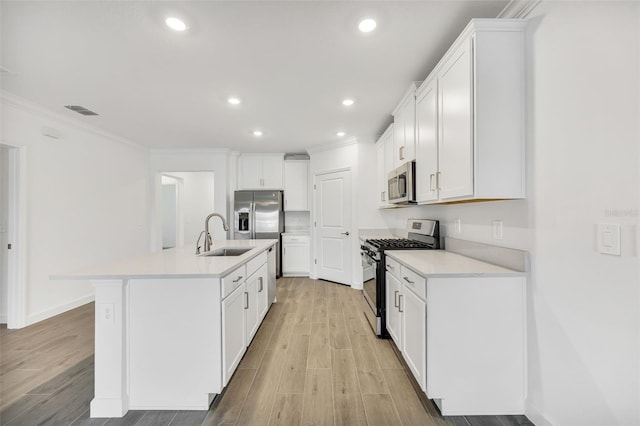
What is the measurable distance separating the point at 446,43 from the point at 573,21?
0.80m

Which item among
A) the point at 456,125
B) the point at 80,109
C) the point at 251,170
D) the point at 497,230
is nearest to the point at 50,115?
the point at 80,109

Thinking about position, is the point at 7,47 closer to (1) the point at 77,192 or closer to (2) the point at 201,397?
(1) the point at 77,192

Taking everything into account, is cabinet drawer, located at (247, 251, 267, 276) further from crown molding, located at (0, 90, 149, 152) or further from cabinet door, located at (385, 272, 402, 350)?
crown molding, located at (0, 90, 149, 152)

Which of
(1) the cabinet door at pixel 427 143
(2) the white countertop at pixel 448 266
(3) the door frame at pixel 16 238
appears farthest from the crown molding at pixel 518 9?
(3) the door frame at pixel 16 238

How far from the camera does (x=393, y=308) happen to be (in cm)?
232

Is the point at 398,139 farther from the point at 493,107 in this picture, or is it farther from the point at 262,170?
the point at 262,170

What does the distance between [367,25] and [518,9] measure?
0.87 meters

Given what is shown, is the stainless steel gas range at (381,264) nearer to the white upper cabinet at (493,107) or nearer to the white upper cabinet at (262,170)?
the white upper cabinet at (493,107)

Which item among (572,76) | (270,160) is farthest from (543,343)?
(270,160)

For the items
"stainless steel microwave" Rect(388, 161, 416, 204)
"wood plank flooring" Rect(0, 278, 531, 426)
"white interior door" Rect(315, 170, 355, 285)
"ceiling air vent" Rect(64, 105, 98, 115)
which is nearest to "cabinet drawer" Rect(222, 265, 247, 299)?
"wood plank flooring" Rect(0, 278, 531, 426)

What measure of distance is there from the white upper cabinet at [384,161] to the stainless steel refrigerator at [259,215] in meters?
2.07

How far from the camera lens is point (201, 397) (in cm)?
165

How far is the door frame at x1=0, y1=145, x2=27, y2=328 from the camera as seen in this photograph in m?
2.86

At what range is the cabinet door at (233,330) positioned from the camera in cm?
172
